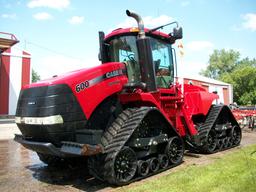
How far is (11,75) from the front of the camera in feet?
74.6

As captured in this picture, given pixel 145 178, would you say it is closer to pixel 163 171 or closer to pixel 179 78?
pixel 163 171

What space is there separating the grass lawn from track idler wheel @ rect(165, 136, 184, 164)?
0.44 metres

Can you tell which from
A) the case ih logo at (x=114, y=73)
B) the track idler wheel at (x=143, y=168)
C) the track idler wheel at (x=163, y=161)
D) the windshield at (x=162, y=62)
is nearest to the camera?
the track idler wheel at (x=143, y=168)

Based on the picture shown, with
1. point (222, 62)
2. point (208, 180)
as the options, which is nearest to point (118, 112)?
point (208, 180)

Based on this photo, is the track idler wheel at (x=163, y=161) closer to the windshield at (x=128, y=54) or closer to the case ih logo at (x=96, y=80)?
the windshield at (x=128, y=54)

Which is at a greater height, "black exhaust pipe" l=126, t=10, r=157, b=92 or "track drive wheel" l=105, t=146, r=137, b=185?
"black exhaust pipe" l=126, t=10, r=157, b=92

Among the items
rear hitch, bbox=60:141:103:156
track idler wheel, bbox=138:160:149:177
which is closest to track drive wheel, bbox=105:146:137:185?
track idler wheel, bbox=138:160:149:177

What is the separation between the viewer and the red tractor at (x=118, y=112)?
230 inches

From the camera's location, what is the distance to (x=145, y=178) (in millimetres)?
6602

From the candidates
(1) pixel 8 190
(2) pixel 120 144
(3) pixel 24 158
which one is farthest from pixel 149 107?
(3) pixel 24 158

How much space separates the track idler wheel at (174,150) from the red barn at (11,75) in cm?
1684

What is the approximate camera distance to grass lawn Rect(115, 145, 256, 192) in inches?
216

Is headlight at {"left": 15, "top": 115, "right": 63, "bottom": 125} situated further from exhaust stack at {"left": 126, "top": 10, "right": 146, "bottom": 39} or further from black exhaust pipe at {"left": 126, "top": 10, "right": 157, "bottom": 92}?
exhaust stack at {"left": 126, "top": 10, "right": 146, "bottom": 39}

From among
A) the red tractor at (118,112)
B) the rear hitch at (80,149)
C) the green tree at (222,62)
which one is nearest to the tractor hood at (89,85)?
the red tractor at (118,112)
